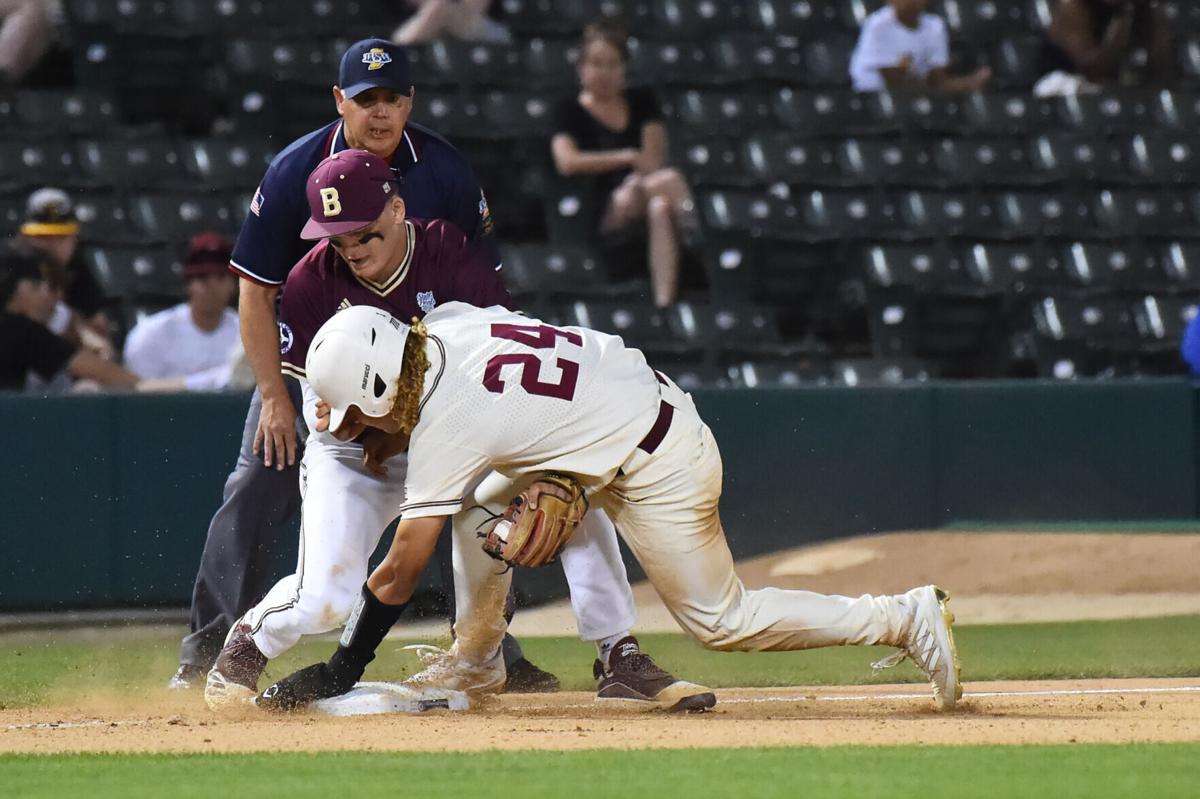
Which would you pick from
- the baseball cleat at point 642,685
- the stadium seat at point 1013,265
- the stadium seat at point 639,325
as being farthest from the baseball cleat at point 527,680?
the stadium seat at point 1013,265

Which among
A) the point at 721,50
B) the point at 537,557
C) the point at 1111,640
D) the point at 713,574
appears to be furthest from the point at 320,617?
the point at 721,50

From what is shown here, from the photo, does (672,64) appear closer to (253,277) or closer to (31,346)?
(31,346)

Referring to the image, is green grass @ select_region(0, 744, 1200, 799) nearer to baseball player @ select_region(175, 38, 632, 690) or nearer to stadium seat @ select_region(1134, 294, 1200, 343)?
baseball player @ select_region(175, 38, 632, 690)

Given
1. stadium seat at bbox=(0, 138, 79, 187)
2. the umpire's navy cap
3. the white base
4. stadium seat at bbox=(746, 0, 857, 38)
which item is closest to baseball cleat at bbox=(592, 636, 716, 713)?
the white base

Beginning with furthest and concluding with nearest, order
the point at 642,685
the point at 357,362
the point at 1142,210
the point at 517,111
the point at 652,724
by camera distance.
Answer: the point at 1142,210 < the point at 517,111 < the point at 642,685 < the point at 652,724 < the point at 357,362

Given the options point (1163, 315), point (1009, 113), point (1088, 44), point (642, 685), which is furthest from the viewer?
point (1088, 44)

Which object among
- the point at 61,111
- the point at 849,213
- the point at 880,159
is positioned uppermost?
the point at 61,111

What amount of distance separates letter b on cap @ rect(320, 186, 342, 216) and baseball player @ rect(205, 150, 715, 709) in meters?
0.06

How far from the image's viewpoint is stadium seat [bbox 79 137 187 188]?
38.5ft

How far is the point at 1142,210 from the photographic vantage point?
1297 cm

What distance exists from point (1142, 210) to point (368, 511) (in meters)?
8.14

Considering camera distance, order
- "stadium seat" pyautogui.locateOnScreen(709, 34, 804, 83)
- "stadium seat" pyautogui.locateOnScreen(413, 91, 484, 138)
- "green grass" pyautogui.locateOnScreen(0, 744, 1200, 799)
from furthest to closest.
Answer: "stadium seat" pyautogui.locateOnScreen(709, 34, 804, 83)
"stadium seat" pyautogui.locateOnScreen(413, 91, 484, 138)
"green grass" pyautogui.locateOnScreen(0, 744, 1200, 799)

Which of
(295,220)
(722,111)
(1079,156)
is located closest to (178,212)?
(722,111)

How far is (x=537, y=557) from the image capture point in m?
5.58
